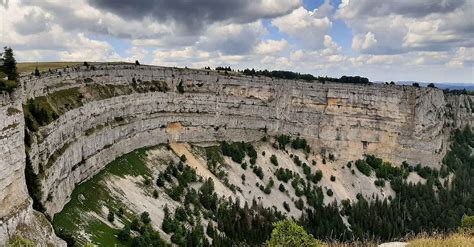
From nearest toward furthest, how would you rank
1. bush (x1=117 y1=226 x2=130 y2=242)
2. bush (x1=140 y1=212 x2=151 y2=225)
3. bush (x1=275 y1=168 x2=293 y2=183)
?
bush (x1=117 y1=226 x2=130 y2=242), bush (x1=140 y1=212 x2=151 y2=225), bush (x1=275 y1=168 x2=293 y2=183)

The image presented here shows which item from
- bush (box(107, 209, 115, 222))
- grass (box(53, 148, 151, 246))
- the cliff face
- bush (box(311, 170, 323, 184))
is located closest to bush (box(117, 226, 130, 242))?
grass (box(53, 148, 151, 246))

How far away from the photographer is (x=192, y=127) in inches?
4304

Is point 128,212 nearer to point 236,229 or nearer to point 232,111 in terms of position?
point 236,229

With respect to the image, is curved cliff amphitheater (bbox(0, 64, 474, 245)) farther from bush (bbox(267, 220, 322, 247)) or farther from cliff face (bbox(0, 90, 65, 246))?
bush (bbox(267, 220, 322, 247))

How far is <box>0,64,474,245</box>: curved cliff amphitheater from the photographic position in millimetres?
48062

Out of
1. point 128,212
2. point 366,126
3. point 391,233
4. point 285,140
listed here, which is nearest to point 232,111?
point 285,140

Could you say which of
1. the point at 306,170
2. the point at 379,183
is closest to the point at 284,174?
the point at 306,170

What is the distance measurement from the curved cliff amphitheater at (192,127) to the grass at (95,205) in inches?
41.1

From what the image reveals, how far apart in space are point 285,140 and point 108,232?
233 ft

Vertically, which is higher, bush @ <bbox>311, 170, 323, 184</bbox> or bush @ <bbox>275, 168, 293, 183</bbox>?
bush @ <bbox>275, 168, 293, 183</bbox>

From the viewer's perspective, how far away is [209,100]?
378ft

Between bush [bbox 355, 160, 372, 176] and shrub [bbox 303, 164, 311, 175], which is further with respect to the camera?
bush [bbox 355, 160, 372, 176]

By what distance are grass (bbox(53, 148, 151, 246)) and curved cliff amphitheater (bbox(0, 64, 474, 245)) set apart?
3.42 ft

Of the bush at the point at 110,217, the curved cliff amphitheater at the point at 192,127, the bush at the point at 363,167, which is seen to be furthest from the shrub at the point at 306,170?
the bush at the point at 110,217
